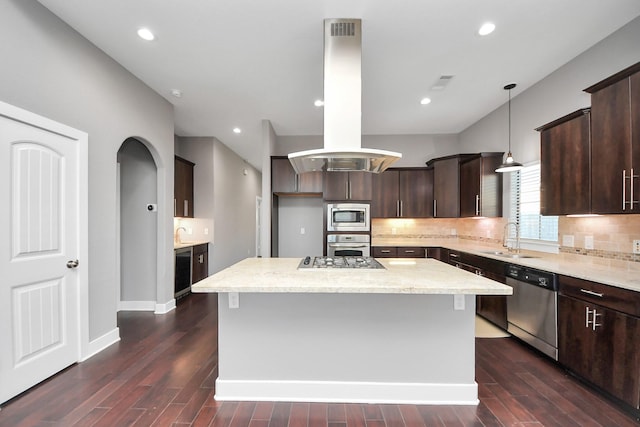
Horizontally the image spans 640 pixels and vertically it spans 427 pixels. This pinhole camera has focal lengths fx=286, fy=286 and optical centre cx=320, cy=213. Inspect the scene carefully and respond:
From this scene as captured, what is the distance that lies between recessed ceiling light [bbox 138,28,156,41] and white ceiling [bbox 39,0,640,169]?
0.15 ft

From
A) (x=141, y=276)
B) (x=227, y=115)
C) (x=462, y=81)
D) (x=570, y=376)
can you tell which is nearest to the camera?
(x=570, y=376)

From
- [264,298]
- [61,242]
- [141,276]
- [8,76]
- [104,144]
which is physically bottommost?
[141,276]

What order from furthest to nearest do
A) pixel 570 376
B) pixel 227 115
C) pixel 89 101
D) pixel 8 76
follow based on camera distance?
pixel 227 115 → pixel 89 101 → pixel 570 376 → pixel 8 76

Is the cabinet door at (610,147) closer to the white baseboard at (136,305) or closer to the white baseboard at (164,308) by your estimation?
the white baseboard at (164,308)

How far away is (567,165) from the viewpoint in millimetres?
2525

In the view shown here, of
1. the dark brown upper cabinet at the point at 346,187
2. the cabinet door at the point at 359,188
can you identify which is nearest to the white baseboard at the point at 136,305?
the dark brown upper cabinet at the point at 346,187

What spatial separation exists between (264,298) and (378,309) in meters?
0.82

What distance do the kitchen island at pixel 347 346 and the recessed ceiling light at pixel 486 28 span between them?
78.2 inches

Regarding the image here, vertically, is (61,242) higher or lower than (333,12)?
lower

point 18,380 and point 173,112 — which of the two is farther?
point 173,112

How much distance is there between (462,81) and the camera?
3.28 m

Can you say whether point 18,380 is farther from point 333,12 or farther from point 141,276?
point 333,12

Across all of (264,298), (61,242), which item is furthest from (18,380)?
(264,298)

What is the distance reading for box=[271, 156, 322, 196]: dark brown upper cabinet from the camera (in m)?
4.73
